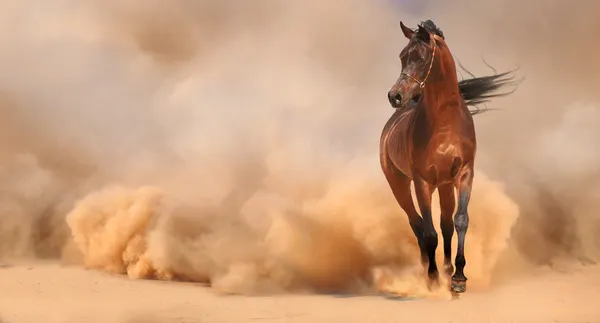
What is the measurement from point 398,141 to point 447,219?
1.09m

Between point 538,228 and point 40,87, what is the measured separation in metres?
10.0

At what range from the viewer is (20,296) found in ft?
23.2

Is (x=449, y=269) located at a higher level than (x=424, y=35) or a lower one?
lower

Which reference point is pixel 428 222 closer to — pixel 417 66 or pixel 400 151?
pixel 400 151

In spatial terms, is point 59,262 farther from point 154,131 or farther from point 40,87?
point 40,87

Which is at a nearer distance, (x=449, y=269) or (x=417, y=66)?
(x=417, y=66)

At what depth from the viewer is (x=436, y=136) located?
18.7 ft

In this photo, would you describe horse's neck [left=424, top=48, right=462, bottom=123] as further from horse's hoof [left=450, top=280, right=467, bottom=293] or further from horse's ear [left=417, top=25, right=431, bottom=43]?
horse's hoof [left=450, top=280, right=467, bottom=293]

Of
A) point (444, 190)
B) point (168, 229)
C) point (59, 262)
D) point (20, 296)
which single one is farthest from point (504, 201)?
point (59, 262)

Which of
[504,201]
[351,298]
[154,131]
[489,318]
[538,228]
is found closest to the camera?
[489,318]

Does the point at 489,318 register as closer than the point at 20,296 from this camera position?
Yes

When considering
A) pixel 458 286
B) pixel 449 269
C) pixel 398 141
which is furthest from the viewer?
pixel 398 141

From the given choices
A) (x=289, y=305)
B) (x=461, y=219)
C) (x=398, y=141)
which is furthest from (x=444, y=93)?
(x=289, y=305)

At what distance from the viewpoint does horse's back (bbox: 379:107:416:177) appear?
6164 mm
